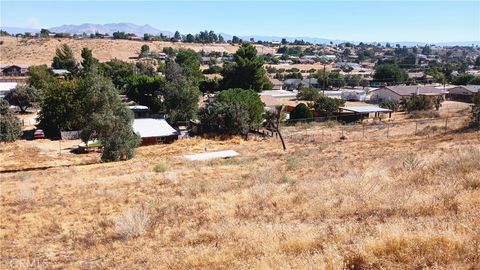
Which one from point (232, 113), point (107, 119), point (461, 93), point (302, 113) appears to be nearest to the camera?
point (107, 119)

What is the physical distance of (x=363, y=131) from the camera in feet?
131

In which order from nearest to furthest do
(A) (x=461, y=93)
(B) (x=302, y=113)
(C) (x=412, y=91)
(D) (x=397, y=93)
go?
1. (B) (x=302, y=113)
2. (D) (x=397, y=93)
3. (C) (x=412, y=91)
4. (A) (x=461, y=93)

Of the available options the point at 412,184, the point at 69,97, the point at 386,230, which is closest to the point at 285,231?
the point at 386,230

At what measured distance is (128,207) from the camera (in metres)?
16.6

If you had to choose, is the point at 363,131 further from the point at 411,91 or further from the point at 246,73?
the point at 246,73

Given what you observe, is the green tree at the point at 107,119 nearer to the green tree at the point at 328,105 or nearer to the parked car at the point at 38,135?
the parked car at the point at 38,135

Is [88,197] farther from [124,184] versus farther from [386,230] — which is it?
[386,230]

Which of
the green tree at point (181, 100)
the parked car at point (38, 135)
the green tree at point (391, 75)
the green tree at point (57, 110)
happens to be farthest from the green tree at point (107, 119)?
the green tree at point (391, 75)

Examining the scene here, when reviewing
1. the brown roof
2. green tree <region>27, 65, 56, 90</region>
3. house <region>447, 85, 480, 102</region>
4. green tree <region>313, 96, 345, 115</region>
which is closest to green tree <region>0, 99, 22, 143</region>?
green tree <region>27, 65, 56, 90</region>

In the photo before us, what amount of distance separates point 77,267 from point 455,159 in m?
13.2

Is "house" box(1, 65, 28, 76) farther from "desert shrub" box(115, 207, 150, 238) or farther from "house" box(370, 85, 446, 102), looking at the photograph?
"desert shrub" box(115, 207, 150, 238)

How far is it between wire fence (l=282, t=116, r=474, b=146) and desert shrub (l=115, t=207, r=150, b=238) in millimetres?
25280

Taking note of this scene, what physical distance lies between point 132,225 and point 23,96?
54.9 meters

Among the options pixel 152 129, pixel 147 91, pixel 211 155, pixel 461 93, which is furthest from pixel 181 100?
pixel 461 93
